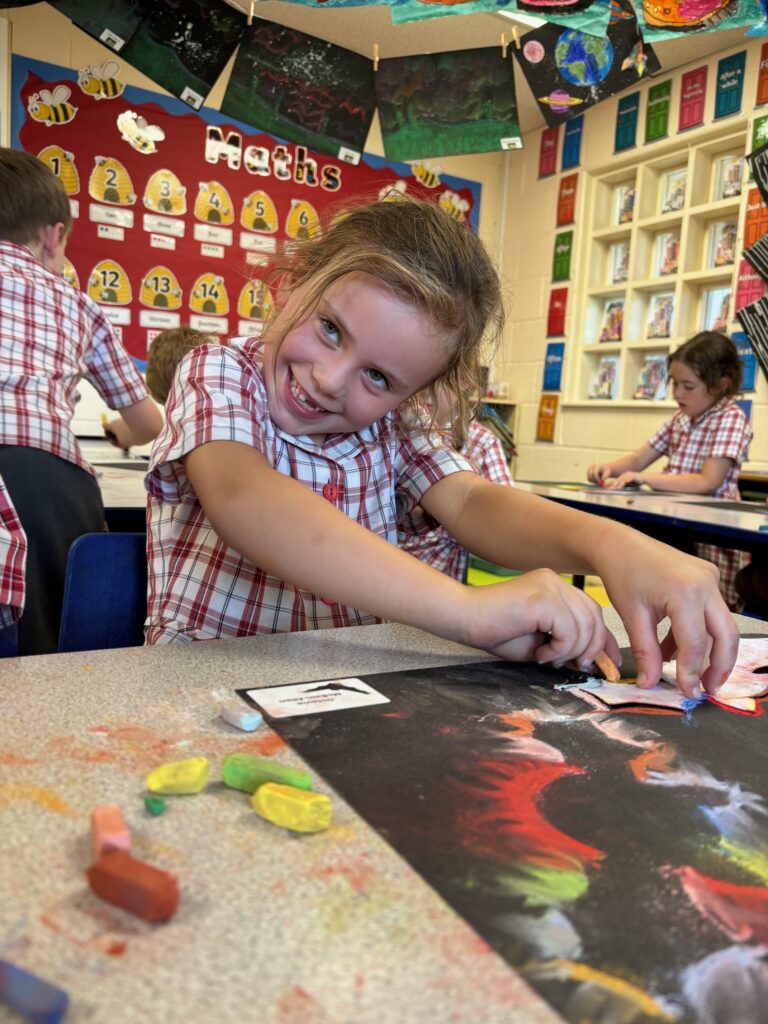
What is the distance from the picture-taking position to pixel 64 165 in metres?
3.53

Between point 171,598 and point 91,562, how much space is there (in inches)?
3.5

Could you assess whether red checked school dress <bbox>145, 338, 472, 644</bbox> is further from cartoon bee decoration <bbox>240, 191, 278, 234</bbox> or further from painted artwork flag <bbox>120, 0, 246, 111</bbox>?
cartoon bee decoration <bbox>240, 191, 278, 234</bbox>

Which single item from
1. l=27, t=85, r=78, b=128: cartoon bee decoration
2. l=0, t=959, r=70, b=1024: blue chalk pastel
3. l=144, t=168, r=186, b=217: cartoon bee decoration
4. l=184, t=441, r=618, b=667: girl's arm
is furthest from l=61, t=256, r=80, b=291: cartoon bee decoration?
l=0, t=959, r=70, b=1024: blue chalk pastel

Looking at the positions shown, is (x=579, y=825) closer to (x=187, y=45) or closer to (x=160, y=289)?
(x=187, y=45)

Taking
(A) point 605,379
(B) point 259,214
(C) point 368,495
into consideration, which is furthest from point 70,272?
(C) point 368,495

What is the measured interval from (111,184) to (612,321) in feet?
8.54

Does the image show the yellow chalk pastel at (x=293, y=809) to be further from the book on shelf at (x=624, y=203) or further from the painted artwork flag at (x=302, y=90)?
the book on shelf at (x=624, y=203)

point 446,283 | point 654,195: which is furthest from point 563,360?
point 446,283

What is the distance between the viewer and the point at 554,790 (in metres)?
0.39

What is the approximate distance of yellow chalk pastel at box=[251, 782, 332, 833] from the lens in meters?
0.33

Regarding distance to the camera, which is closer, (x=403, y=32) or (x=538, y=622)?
(x=538, y=622)

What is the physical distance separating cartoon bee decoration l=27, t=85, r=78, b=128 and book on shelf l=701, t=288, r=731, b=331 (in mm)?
3005

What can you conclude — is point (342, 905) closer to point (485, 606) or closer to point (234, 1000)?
point (234, 1000)

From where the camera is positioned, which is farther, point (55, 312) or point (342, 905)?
point (55, 312)
